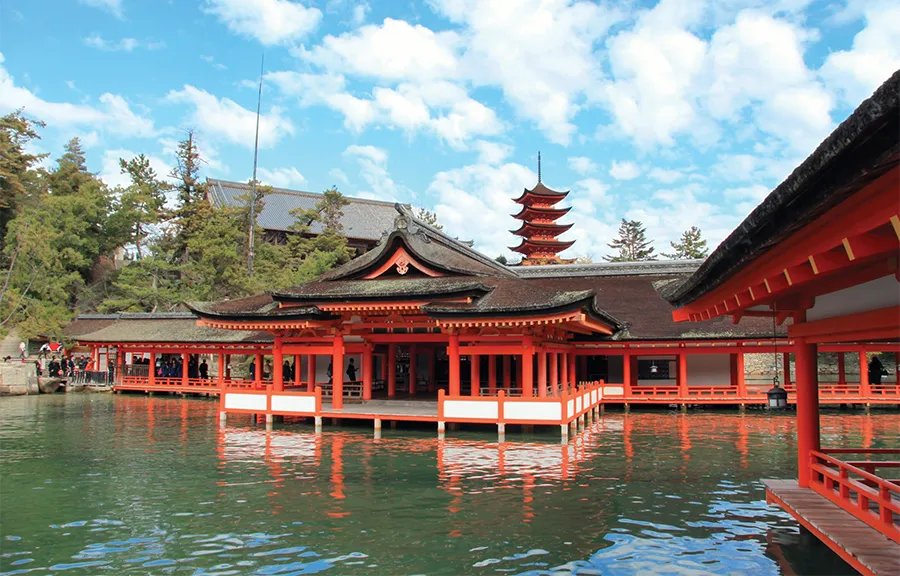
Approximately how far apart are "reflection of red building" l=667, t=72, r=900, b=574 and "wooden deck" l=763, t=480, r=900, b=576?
13 mm

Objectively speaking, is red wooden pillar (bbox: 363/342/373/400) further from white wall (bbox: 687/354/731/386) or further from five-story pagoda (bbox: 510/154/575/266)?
five-story pagoda (bbox: 510/154/575/266)

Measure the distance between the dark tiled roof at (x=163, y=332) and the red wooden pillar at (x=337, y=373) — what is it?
8813 millimetres

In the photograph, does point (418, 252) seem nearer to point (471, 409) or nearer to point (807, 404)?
point (471, 409)

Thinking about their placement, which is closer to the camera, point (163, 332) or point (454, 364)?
point (454, 364)

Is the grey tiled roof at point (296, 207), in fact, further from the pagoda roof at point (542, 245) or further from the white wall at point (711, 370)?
the white wall at point (711, 370)

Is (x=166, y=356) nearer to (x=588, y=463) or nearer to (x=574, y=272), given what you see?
(x=574, y=272)

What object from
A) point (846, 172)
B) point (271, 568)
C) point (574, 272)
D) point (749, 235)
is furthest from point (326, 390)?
point (846, 172)

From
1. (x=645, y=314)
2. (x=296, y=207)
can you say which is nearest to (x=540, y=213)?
(x=296, y=207)

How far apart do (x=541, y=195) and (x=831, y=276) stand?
45934 mm

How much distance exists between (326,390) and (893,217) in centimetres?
2274

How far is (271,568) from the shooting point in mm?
8008

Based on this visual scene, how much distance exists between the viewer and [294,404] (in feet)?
67.8

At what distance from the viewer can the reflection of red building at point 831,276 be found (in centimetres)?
366

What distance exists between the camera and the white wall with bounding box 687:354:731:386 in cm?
2691
